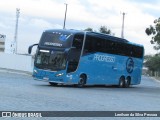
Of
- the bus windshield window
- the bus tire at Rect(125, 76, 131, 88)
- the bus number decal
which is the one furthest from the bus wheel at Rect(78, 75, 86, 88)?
the bus tire at Rect(125, 76, 131, 88)

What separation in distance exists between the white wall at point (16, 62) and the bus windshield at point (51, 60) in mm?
29014

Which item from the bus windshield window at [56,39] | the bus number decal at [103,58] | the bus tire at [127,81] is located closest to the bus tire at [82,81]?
the bus number decal at [103,58]

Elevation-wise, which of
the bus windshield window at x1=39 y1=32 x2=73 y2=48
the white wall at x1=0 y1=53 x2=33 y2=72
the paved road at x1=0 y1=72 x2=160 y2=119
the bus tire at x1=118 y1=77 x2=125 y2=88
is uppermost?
the bus windshield window at x1=39 y1=32 x2=73 y2=48

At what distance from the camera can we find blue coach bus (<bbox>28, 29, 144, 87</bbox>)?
31.3 m

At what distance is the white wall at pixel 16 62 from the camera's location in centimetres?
6328

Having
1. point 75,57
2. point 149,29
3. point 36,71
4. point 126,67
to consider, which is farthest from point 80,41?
point 149,29

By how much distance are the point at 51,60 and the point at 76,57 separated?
5.12 feet

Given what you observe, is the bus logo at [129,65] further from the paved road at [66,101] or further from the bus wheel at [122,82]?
the paved road at [66,101]

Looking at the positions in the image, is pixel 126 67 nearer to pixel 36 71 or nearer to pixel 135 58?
pixel 135 58

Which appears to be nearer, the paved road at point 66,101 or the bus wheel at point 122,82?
the paved road at point 66,101

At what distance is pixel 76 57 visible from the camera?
31.7 metres

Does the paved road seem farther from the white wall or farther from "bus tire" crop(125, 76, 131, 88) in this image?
the white wall

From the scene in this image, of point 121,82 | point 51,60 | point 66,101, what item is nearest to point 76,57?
point 51,60

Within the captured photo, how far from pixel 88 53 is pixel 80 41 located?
4.48ft
